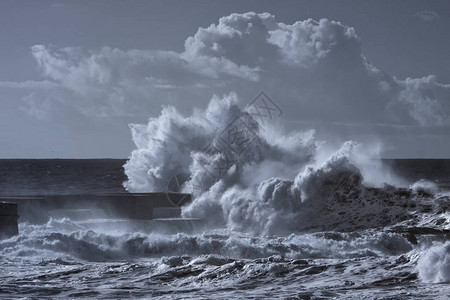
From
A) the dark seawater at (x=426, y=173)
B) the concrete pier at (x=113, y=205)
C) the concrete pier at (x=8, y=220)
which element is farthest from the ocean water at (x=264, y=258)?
the dark seawater at (x=426, y=173)

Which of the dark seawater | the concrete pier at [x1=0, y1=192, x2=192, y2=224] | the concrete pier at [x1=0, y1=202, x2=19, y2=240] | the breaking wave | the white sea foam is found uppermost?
the dark seawater

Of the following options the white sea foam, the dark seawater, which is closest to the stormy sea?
the white sea foam

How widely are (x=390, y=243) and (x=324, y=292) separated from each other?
6.40m

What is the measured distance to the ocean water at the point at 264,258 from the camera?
472 inches

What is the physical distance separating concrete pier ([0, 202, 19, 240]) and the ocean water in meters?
0.33

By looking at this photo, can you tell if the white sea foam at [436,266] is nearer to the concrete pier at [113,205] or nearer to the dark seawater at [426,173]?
the concrete pier at [113,205]

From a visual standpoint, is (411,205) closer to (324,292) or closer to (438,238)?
(438,238)

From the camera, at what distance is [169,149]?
3181 cm

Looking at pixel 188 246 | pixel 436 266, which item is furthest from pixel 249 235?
pixel 436 266

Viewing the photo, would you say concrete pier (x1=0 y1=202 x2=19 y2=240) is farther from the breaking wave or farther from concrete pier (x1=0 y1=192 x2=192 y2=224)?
concrete pier (x1=0 y1=192 x2=192 y2=224)

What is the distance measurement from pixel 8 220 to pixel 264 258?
804cm

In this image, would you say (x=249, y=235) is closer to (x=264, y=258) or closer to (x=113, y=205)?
(x=113, y=205)

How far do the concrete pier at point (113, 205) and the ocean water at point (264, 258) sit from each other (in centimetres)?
193

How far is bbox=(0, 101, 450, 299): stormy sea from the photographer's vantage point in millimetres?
12297
